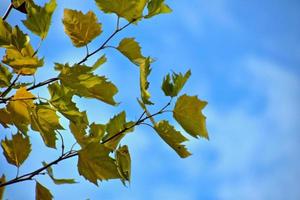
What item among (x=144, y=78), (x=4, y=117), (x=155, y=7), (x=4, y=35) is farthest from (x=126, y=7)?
(x=4, y=117)

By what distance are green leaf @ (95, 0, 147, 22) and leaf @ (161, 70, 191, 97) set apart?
0.19m

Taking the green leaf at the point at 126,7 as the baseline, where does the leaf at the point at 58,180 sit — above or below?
below

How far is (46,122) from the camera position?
1075mm

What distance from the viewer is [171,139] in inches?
42.8

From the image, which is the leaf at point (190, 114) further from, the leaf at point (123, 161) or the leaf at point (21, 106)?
the leaf at point (21, 106)

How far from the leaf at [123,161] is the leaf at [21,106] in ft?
0.83

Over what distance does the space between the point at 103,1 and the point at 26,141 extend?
1.48 ft

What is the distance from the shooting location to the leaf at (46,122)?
1.06 meters

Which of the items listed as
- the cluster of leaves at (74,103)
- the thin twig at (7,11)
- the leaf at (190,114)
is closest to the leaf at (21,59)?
the cluster of leaves at (74,103)

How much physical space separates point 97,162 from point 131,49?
14.9 inches

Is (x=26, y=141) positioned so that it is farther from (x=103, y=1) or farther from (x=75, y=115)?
(x=103, y=1)

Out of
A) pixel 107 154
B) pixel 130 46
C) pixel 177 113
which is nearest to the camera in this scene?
pixel 107 154

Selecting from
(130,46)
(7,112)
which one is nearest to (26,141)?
(7,112)

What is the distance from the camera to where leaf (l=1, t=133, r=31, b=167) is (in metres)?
1.15
